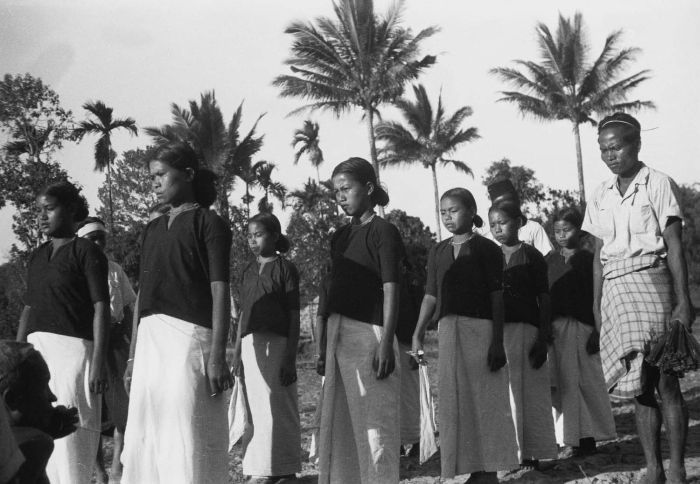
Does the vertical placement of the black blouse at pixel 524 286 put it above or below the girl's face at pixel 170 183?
below

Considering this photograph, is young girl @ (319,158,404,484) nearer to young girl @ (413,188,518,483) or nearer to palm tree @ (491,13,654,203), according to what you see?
young girl @ (413,188,518,483)

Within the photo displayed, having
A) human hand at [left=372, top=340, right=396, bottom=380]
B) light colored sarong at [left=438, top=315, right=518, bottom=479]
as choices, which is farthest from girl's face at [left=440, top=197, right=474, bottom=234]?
human hand at [left=372, top=340, right=396, bottom=380]

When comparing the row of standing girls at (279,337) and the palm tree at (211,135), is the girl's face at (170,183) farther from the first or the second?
the palm tree at (211,135)

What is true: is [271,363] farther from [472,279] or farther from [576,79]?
[576,79]

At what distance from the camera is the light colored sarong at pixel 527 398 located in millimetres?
6293

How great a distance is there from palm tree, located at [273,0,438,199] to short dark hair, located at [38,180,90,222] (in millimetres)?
23437

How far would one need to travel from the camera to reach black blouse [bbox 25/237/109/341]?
486cm

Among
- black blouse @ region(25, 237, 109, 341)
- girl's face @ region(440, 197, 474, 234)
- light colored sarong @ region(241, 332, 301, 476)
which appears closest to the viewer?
black blouse @ region(25, 237, 109, 341)

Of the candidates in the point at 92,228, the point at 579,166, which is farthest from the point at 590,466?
the point at 579,166

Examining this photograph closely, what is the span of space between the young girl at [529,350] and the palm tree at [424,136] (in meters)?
33.1

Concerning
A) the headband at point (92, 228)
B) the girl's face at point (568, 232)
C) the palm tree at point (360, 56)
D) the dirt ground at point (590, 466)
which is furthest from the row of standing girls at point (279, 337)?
the palm tree at point (360, 56)

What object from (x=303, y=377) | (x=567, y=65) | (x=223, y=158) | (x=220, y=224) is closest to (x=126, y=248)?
(x=223, y=158)

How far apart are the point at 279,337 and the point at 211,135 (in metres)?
26.7

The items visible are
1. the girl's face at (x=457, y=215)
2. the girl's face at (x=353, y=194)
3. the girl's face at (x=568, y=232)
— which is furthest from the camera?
the girl's face at (x=568, y=232)
